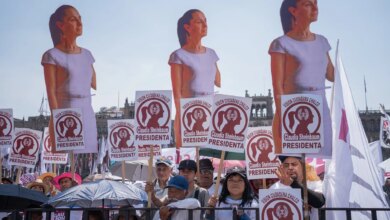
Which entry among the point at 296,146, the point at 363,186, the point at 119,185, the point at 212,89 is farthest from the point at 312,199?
the point at 212,89

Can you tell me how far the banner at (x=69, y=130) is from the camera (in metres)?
7.18

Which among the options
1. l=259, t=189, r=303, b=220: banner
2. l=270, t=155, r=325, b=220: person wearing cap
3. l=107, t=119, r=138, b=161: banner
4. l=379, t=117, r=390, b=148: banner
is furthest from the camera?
l=379, t=117, r=390, b=148: banner

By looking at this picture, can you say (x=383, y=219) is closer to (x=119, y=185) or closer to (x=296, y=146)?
(x=296, y=146)

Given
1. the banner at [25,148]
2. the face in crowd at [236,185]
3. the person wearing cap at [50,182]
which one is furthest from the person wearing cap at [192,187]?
the banner at [25,148]

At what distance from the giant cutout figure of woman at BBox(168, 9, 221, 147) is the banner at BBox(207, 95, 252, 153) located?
2.63 m

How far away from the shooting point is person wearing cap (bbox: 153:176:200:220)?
3.78 meters

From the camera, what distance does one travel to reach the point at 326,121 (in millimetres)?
6605

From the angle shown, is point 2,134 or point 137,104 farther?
point 2,134

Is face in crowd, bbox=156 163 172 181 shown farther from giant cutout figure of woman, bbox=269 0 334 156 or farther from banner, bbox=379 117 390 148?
banner, bbox=379 117 390 148

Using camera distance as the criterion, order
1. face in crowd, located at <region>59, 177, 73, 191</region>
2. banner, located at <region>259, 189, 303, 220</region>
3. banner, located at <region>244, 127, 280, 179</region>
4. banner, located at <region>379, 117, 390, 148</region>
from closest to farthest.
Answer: banner, located at <region>259, 189, 303, 220</region>, banner, located at <region>244, 127, 280, 179</region>, face in crowd, located at <region>59, 177, 73, 191</region>, banner, located at <region>379, 117, 390, 148</region>

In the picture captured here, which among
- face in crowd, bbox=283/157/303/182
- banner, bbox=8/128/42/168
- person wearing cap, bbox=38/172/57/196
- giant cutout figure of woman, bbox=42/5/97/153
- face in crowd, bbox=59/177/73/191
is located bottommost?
person wearing cap, bbox=38/172/57/196

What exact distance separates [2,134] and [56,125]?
5.30 feet

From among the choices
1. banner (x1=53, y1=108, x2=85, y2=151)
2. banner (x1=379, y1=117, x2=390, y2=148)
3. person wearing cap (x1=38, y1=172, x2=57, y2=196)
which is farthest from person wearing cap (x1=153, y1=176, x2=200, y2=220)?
banner (x1=379, y1=117, x2=390, y2=148)

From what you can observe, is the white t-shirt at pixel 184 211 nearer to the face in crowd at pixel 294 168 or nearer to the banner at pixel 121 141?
the face in crowd at pixel 294 168
